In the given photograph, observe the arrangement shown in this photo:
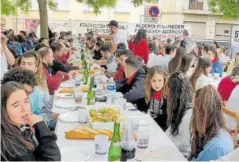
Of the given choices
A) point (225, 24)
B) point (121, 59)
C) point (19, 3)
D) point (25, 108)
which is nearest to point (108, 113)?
point (25, 108)

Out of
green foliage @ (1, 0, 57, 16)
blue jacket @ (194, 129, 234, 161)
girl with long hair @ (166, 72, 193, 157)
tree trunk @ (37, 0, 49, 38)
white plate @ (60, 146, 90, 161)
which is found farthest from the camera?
green foliage @ (1, 0, 57, 16)

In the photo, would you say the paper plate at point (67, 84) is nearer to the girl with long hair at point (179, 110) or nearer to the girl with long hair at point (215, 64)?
the girl with long hair at point (179, 110)

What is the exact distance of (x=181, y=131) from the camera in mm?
2994

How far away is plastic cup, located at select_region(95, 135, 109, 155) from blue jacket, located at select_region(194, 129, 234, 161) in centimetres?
62

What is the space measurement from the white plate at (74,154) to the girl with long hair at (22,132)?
0.16m

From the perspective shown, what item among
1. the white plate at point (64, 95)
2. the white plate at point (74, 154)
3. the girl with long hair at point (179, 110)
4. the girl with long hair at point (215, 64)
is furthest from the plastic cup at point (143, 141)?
the girl with long hair at point (215, 64)

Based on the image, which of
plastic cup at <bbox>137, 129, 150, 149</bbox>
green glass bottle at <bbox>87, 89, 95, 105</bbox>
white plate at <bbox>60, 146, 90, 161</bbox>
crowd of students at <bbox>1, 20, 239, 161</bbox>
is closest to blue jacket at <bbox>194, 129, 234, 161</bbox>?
crowd of students at <bbox>1, 20, 239, 161</bbox>

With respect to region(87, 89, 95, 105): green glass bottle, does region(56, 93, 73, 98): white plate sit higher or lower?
lower

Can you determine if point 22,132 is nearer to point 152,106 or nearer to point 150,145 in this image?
point 150,145

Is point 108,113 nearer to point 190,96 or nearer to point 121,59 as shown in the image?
point 190,96

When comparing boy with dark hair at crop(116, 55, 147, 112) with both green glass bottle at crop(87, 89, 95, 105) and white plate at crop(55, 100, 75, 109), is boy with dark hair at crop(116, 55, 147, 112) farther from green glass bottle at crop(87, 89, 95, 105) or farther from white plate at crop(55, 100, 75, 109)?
white plate at crop(55, 100, 75, 109)

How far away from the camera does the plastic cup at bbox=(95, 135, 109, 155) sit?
2.37 m

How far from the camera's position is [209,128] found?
7.78 ft

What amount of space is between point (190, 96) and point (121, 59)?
2.46 meters
